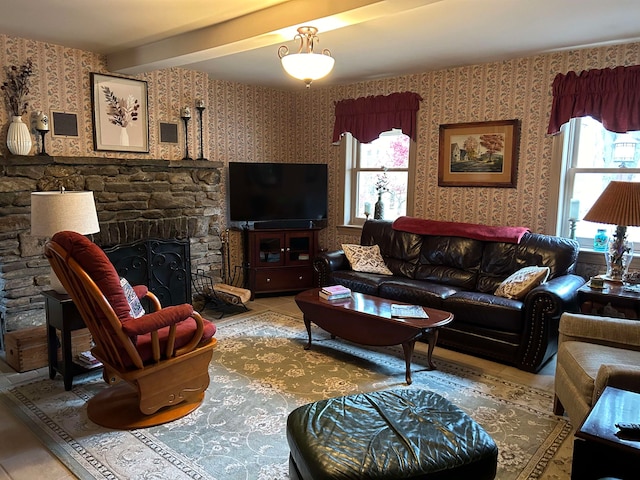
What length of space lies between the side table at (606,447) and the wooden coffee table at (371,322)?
140 cm

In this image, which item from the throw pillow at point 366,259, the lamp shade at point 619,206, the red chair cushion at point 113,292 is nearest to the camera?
the red chair cushion at point 113,292

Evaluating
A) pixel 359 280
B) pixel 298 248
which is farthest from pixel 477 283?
pixel 298 248

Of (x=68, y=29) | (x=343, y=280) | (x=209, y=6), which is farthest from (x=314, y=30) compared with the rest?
(x=343, y=280)

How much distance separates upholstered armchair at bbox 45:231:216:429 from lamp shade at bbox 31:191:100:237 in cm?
41

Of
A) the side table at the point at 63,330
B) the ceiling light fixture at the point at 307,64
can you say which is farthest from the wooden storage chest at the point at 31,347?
the ceiling light fixture at the point at 307,64

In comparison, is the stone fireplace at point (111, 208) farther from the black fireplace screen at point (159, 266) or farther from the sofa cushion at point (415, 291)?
the sofa cushion at point (415, 291)

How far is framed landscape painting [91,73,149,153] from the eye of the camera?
425 centimetres

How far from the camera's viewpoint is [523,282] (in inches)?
143

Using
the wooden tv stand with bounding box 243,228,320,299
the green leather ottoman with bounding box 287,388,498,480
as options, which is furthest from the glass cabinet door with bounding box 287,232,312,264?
the green leather ottoman with bounding box 287,388,498,480

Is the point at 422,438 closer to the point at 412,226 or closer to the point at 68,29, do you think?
the point at 412,226

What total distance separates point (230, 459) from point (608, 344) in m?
2.15

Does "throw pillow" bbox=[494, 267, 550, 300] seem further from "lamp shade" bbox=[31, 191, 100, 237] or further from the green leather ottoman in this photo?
"lamp shade" bbox=[31, 191, 100, 237]

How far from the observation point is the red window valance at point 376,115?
504 centimetres

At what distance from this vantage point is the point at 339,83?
5574 millimetres
